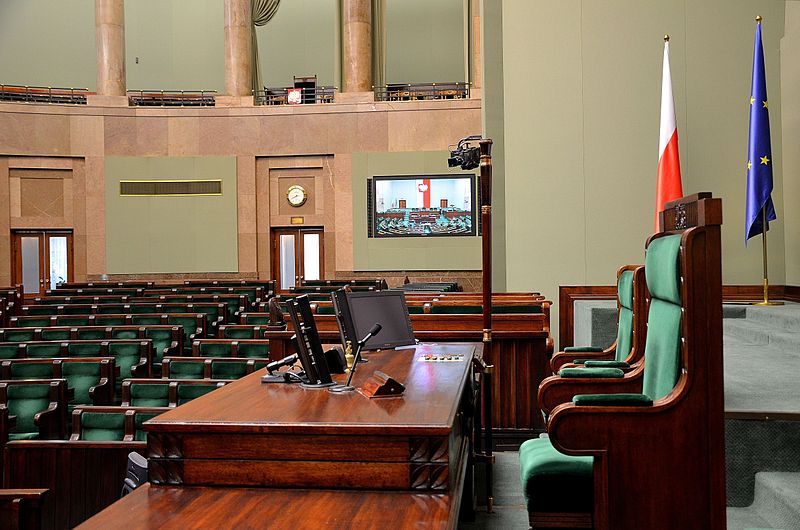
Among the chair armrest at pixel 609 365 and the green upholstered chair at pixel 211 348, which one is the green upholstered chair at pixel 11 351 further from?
the chair armrest at pixel 609 365

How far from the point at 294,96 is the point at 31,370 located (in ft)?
39.0

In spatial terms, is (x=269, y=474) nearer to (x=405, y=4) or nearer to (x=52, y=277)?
(x=52, y=277)

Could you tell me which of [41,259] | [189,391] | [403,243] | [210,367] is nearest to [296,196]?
[403,243]

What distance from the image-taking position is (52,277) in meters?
16.2

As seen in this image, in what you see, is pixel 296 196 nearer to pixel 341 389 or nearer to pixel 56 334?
pixel 56 334

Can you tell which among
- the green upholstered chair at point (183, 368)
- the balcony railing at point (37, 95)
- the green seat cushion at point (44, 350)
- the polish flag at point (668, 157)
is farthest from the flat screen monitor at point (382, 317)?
the balcony railing at point (37, 95)

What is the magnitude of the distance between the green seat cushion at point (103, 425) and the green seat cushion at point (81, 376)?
4.61 ft

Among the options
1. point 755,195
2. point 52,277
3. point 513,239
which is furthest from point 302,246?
point 755,195

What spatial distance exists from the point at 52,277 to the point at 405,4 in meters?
10.1

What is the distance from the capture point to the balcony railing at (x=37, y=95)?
16.2 meters

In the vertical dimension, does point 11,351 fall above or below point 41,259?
below

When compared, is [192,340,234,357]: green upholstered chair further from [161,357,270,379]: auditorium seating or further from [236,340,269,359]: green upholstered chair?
[161,357,270,379]: auditorium seating

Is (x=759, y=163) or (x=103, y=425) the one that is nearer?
(x=103, y=425)

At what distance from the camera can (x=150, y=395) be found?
14.1ft
